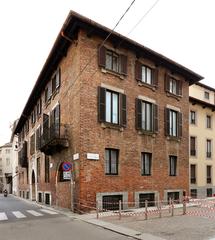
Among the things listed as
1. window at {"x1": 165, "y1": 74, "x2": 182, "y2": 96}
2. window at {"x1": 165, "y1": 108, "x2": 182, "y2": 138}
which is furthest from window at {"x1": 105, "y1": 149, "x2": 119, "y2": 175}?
window at {"x1": 165, "y1": 74, "x2": 182, "y2": 96}

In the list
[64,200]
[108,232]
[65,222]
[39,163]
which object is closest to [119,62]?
[64,200]

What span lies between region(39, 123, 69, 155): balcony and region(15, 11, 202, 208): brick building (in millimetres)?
60

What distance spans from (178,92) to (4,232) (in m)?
16.7

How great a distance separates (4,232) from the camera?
499 inches

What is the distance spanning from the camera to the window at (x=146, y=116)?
21.9 metres

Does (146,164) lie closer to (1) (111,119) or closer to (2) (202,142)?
(1) (111,119)

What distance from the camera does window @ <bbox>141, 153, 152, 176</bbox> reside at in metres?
22.3

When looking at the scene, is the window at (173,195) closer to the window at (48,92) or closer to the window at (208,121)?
the window at (48,92)

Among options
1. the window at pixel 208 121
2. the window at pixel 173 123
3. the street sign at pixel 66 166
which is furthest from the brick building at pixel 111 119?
the window at pixel 208 121

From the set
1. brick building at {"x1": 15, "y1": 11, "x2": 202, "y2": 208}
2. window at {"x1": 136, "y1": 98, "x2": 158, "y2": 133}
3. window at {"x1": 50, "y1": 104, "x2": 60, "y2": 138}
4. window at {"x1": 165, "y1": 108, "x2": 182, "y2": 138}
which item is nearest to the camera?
brick building at {"x1": 15, "y1": 11, "x2": 202, "y2": 208}

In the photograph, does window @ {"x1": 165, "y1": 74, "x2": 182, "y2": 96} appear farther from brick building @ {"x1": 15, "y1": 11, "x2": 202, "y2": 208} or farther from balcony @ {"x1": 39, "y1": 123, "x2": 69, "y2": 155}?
balcony @ {"x1": 39, "y1": 123, "x2": 69, "y2": 155}

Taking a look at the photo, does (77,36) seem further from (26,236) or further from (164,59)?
(26,236)

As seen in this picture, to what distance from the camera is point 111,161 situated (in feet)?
66.5

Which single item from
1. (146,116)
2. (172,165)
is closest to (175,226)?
(146,116)
